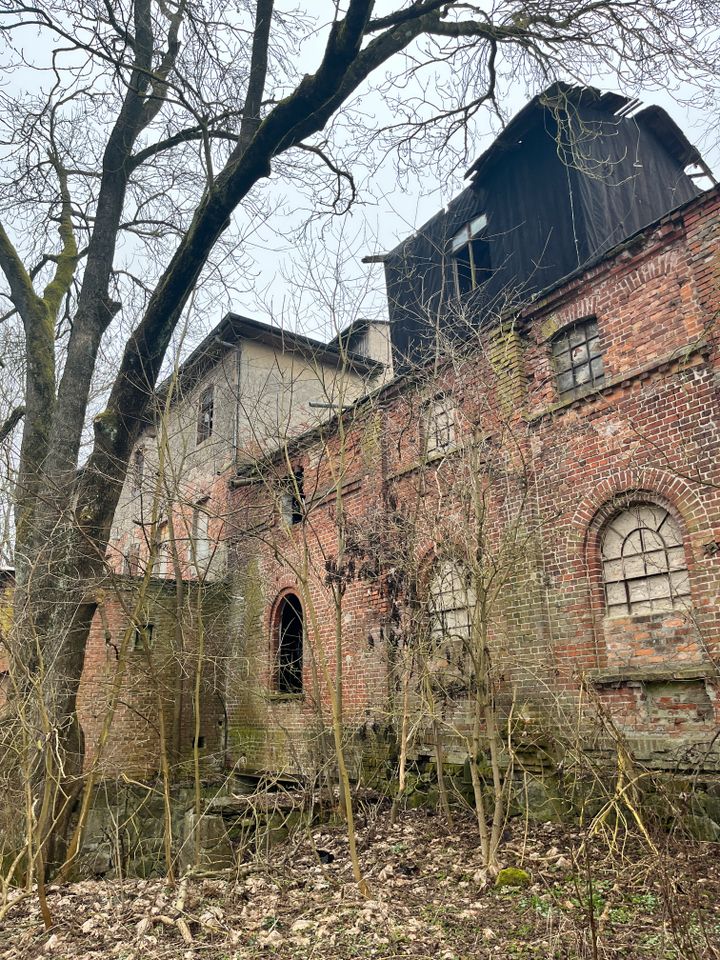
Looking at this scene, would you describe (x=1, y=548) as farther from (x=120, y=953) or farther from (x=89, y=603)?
(x=120, y=953)

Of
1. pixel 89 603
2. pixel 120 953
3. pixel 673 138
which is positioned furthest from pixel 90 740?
pixel 673 138

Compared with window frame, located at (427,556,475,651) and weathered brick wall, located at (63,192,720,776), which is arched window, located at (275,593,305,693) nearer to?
weathered brick wall, located at (63,192,720,776)

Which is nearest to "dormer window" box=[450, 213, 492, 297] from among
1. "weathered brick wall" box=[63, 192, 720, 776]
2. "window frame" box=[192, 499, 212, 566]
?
"weathered brick wall" box=[63, 192, 720, 776]

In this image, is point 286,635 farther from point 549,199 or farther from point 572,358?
point 549,199

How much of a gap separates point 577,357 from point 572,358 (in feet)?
0.27

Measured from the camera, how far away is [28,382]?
31.6ft

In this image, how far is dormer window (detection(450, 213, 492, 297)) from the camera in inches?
538

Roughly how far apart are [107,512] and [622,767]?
19.9 feet

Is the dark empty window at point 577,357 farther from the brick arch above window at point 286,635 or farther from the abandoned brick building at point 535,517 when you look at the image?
the brick arch above window at point 286,635

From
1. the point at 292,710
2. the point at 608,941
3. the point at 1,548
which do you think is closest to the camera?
the point at 608,941

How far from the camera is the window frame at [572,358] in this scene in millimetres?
8805

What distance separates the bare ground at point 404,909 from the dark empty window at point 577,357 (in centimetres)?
511

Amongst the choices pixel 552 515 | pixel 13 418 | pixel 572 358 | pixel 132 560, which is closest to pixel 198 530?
pixel 13 418

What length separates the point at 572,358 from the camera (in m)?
9.16
